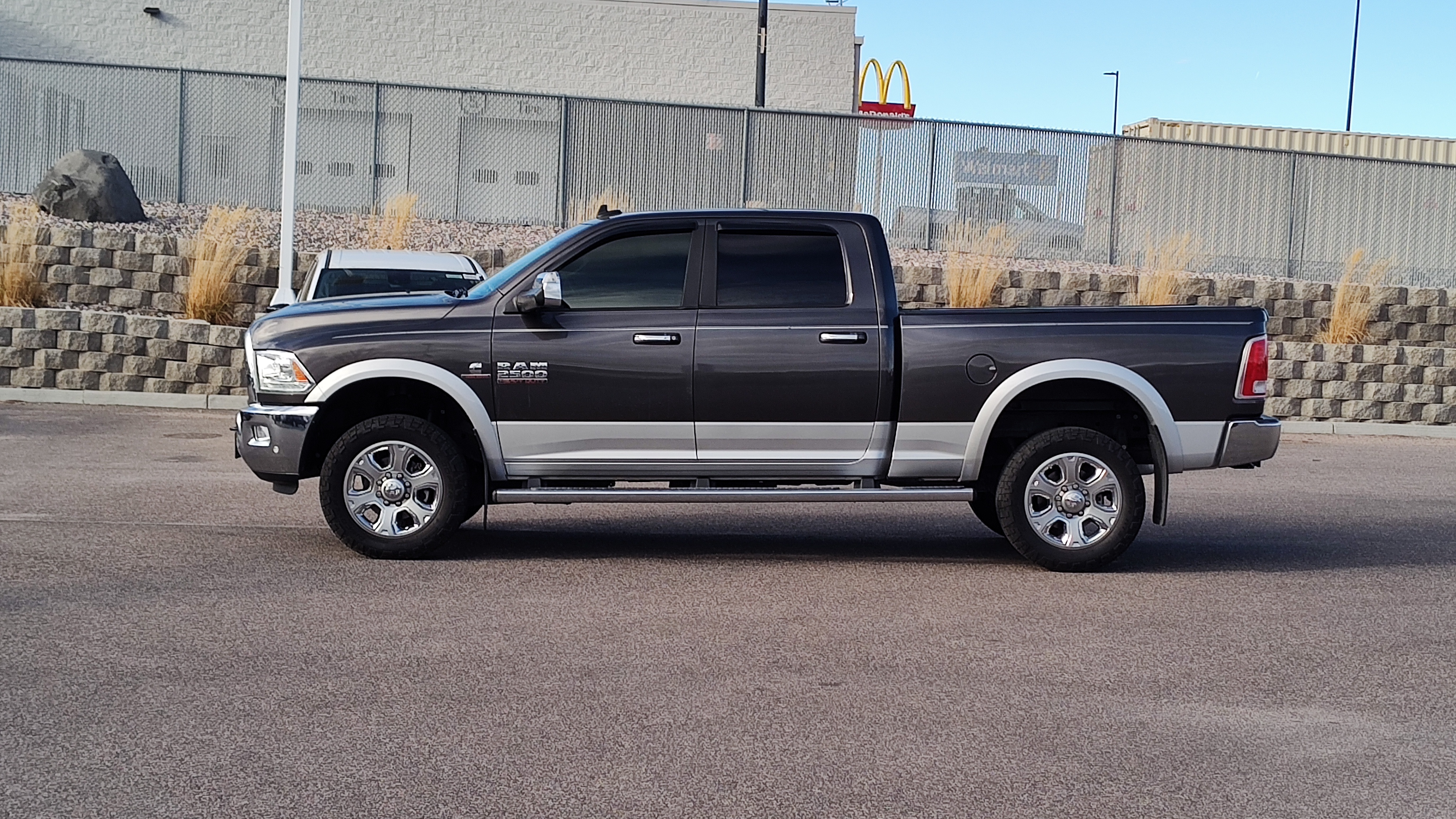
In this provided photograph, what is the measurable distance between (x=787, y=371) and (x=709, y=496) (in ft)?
2.73

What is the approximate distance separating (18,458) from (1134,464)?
8.86 meters

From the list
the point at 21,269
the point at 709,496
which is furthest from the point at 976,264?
the point at 709,496

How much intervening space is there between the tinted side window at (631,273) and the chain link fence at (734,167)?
15497 millimetres

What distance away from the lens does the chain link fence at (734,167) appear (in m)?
24.1

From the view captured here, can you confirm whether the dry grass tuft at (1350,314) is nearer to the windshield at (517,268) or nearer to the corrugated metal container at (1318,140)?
the windshield at (517,268)

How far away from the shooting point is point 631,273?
28.1 ft

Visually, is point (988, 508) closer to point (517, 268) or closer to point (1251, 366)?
point (1251, 366)

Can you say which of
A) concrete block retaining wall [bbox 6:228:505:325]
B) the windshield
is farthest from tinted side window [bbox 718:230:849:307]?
concrete block retaining wall [bbox 6:228:505:325]

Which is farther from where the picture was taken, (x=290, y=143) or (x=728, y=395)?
(x=290, y=143)

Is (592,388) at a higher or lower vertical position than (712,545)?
higher

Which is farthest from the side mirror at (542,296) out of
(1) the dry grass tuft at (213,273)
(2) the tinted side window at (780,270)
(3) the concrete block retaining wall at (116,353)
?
(1) the dry grass tuft at (213,273)

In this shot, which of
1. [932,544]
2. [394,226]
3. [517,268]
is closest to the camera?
[517,268]

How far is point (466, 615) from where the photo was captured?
7.00 meters

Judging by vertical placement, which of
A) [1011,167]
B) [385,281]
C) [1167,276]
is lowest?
[385,281]
